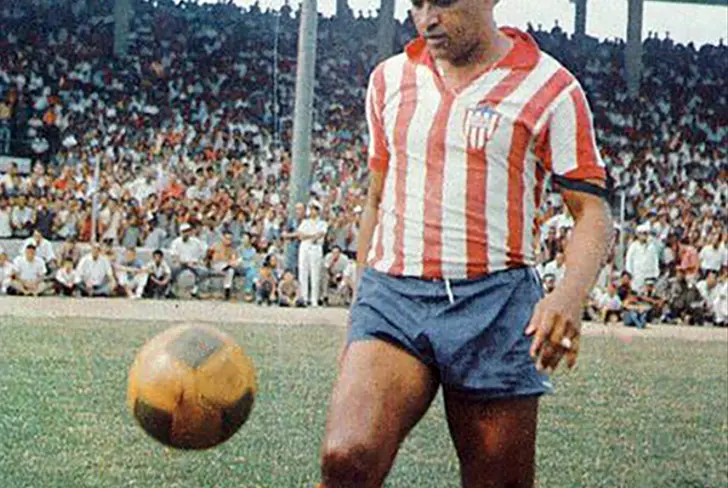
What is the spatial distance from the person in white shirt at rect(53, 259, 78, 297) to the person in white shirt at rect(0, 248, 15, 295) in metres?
0.68

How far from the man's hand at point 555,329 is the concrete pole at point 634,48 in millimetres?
32586

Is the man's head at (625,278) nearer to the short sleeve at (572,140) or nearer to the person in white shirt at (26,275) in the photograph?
the person in white shirt at (26,275)

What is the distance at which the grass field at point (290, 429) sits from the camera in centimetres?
706

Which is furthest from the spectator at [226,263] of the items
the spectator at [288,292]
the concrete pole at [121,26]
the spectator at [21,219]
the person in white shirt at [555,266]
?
the concrete pole at [121,26]

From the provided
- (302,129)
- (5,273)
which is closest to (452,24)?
(5,273)

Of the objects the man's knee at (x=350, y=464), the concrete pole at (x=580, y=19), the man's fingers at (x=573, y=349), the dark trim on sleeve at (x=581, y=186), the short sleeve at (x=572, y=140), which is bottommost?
the man's knee at (x=350, y=464)

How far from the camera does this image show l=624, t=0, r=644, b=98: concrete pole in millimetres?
35344

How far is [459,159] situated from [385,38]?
28839 mm

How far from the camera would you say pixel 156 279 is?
21.3 m

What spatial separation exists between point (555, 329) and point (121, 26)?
1135 inches

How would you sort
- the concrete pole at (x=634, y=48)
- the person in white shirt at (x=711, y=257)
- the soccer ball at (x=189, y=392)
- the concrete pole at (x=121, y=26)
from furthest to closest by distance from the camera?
the concrete pole at (x=634, y=48) < the concrete pole at (x=121, y=26) < the person in white shirt at (x=711, y=257) < the soccer ball at (x=189, y=392)

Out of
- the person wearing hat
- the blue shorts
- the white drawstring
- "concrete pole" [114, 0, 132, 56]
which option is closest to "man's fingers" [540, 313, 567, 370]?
the blue shorts

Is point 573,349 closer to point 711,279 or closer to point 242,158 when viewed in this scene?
point 711,279

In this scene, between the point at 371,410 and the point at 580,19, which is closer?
the point at 371,410
